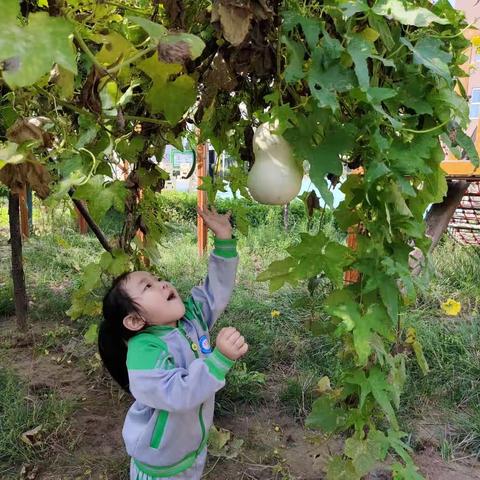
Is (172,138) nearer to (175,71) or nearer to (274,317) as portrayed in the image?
(175,71)

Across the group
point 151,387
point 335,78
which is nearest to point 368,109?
point 335,78

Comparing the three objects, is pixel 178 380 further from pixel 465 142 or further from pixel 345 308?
pixel 465 142

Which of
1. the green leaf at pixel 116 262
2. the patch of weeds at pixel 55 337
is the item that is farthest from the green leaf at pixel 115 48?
the patch of weeds at pixel 55 337

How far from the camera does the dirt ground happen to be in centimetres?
208

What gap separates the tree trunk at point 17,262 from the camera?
10.3 ft

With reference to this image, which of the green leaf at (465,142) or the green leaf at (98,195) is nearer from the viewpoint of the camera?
the green leaf at (465,142)

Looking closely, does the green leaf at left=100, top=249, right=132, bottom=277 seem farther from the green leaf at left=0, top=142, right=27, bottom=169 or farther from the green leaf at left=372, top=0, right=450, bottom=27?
the green leaf at left=372, top=0, right=450, bottom=27

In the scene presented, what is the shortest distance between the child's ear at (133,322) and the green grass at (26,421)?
111 cm

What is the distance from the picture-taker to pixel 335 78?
875 mm

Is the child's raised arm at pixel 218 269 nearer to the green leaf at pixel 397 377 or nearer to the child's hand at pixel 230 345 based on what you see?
the child's hand at pixel 230 345

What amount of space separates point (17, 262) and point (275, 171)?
7.99 ft

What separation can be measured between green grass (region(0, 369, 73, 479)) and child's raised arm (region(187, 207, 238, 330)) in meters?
1.10

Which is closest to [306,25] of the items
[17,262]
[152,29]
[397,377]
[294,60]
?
[294,60]

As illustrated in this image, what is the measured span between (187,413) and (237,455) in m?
0.94
